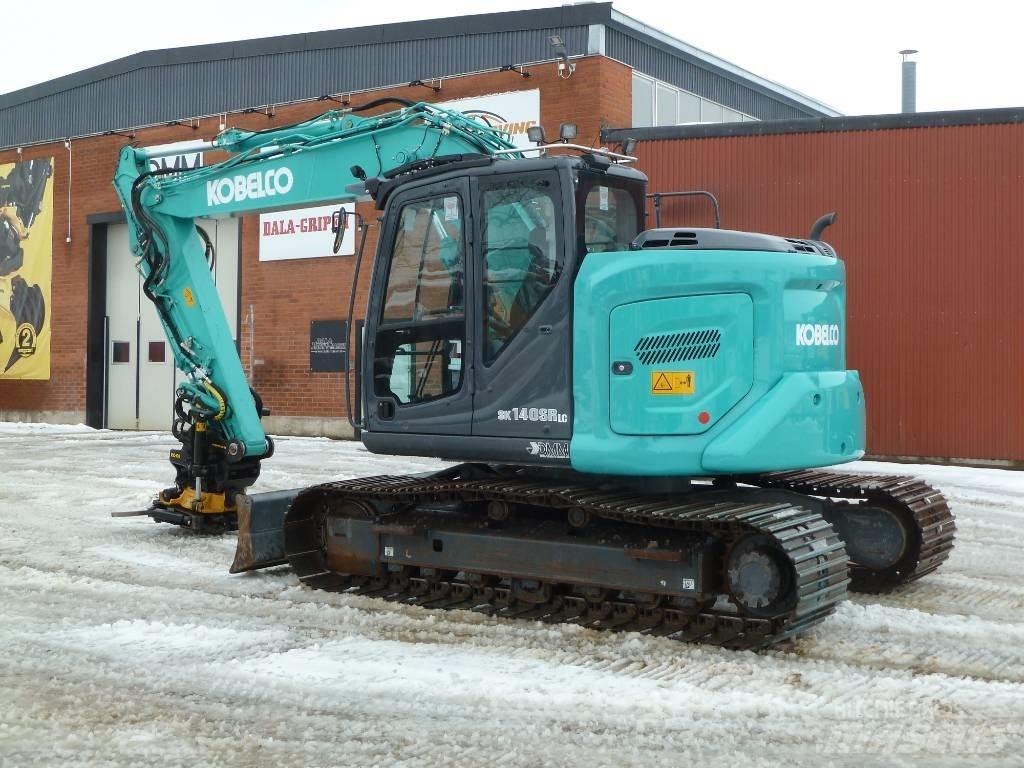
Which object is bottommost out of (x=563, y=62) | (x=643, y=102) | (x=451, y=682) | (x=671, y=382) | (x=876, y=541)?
(x=451, y=682)

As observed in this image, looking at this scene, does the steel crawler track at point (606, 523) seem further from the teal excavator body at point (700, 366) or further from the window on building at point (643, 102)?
the window on building at point (643, 102)

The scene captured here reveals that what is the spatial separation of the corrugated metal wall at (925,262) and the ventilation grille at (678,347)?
10672 mm

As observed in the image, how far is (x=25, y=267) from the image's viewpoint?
26672 mm

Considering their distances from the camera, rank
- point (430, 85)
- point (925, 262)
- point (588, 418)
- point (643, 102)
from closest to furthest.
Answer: point (588, 418), point (925, 262), point (643, 102), point (430, 85)

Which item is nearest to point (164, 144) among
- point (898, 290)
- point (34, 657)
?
point (898, 290)

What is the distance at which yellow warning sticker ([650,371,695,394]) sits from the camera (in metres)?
6.07

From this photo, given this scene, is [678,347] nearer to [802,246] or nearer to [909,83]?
[802,246]

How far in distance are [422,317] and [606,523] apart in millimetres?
1735

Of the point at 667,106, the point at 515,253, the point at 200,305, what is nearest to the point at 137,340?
the point at 667,106

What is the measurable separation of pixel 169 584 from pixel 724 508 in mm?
3836

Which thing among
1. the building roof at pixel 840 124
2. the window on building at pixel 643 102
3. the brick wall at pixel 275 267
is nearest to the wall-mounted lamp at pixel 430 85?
the brick wall at pixel 275 267

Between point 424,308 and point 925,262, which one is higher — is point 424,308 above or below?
below

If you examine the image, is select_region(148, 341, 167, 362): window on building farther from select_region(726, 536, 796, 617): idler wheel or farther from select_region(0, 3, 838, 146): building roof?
select_region(726, 536, 796, 617): idler wheel

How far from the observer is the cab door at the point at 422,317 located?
6.81 metres
